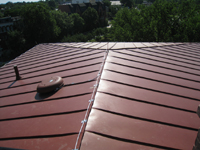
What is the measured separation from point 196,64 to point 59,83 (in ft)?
21.2

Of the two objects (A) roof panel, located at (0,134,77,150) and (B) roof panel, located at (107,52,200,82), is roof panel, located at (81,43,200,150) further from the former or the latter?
(A) roof panel, located at (0,134,77,150)

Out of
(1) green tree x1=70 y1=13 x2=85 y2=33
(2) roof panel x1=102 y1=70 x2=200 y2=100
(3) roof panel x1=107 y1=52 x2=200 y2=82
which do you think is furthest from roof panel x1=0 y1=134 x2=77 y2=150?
(1) green tree x1=70 y1=13 x2=85 y2=33

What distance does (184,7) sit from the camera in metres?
22.6

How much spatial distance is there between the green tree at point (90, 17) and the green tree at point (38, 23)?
644 inches

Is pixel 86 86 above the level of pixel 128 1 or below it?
below

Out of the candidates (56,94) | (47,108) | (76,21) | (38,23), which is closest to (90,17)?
(76,21)

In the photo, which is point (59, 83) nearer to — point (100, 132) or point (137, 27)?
point (100, 132)

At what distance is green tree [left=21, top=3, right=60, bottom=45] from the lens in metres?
34.6

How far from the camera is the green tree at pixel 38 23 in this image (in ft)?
113

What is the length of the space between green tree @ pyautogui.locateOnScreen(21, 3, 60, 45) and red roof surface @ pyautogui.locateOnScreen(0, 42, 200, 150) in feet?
107

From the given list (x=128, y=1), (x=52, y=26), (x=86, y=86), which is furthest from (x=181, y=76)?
(x=128, y=1)

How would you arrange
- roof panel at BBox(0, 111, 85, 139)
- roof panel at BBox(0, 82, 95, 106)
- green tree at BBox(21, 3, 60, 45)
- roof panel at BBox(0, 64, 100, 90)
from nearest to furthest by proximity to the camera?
roof panel at BBox(0, 111, 85, 139) → roof panel at BBox(0, 82, 95, 106) → roof panel at BBox(0, 64, 100, 90) → green tree at BBox(21, 3, 60, 45)

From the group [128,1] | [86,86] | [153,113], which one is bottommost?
[153,113]

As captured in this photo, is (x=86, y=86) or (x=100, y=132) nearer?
(x=100, y=132)
